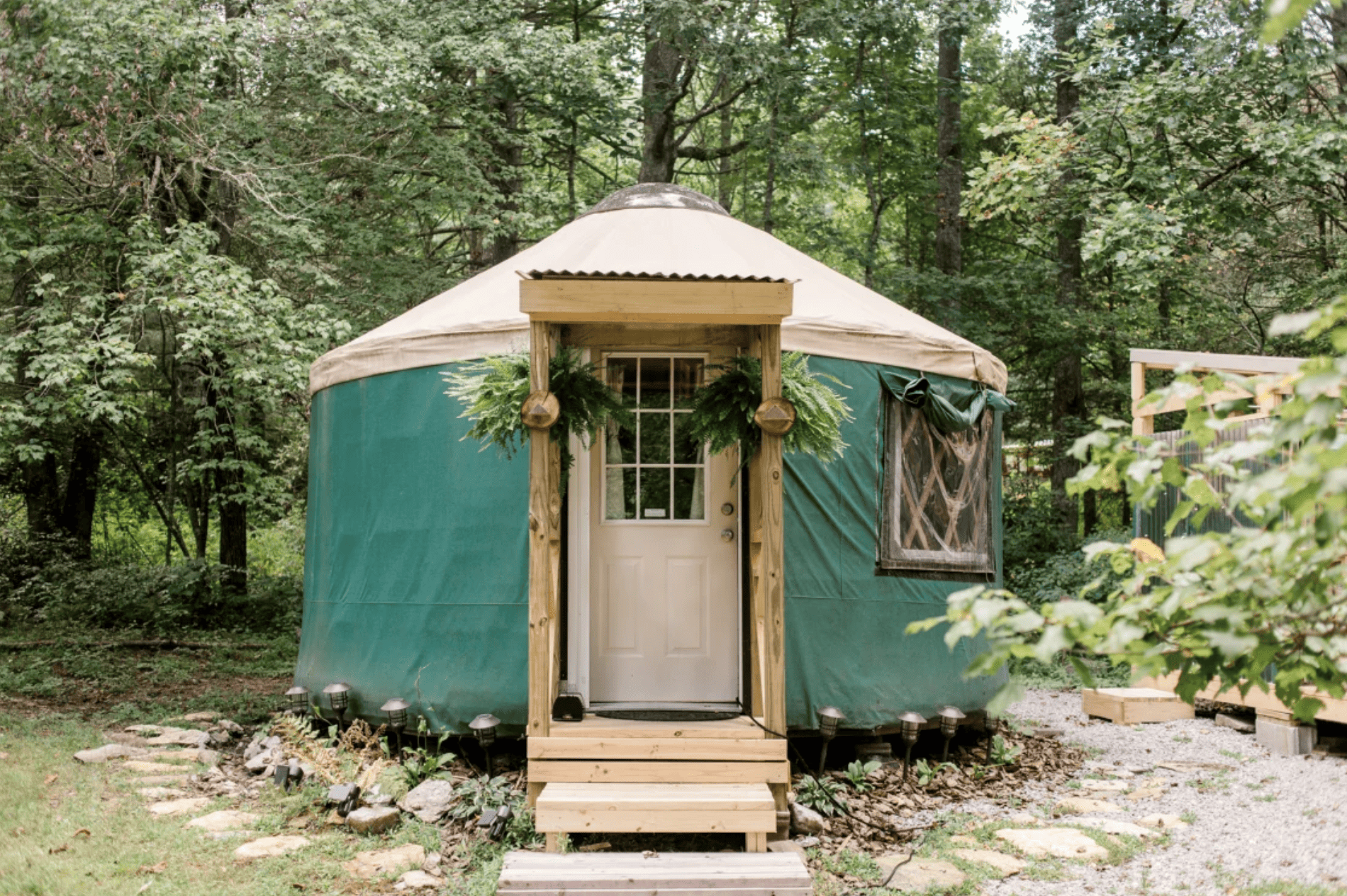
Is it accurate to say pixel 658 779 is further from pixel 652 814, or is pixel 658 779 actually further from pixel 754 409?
pixel 754 409

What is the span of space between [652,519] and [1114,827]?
2.15m

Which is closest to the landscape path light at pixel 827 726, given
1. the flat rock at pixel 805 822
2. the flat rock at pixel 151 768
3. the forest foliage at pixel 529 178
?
the flat rock at pixel 805 822

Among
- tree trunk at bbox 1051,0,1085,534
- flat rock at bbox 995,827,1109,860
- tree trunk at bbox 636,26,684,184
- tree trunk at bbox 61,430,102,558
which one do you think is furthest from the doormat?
tree trunk at bbox 61,430,102,558

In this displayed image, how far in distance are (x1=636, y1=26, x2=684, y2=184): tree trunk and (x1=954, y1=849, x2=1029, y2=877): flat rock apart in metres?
7.10

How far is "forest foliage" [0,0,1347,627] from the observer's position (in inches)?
268

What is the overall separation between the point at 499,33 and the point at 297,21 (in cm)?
152

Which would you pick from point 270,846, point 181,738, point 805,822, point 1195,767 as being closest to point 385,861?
point 270,846

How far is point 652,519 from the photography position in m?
4.59

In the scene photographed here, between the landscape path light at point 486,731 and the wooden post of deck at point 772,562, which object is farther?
the landscape path light at point 486,731

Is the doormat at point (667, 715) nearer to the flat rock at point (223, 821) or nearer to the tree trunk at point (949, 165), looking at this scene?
the flat rock at point (223, 821)

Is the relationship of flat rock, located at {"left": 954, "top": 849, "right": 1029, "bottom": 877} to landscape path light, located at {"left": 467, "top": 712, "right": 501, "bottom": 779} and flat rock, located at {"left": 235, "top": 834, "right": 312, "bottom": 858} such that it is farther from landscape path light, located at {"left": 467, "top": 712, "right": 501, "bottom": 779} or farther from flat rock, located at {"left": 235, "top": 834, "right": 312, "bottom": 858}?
flat rock, located at {"left": 235, "top": 834, "right": 312, "bottom": 858}

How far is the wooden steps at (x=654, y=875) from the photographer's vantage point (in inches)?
126

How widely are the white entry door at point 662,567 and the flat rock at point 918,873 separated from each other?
3.49 feet

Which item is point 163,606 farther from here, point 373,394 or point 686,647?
point 686,647
